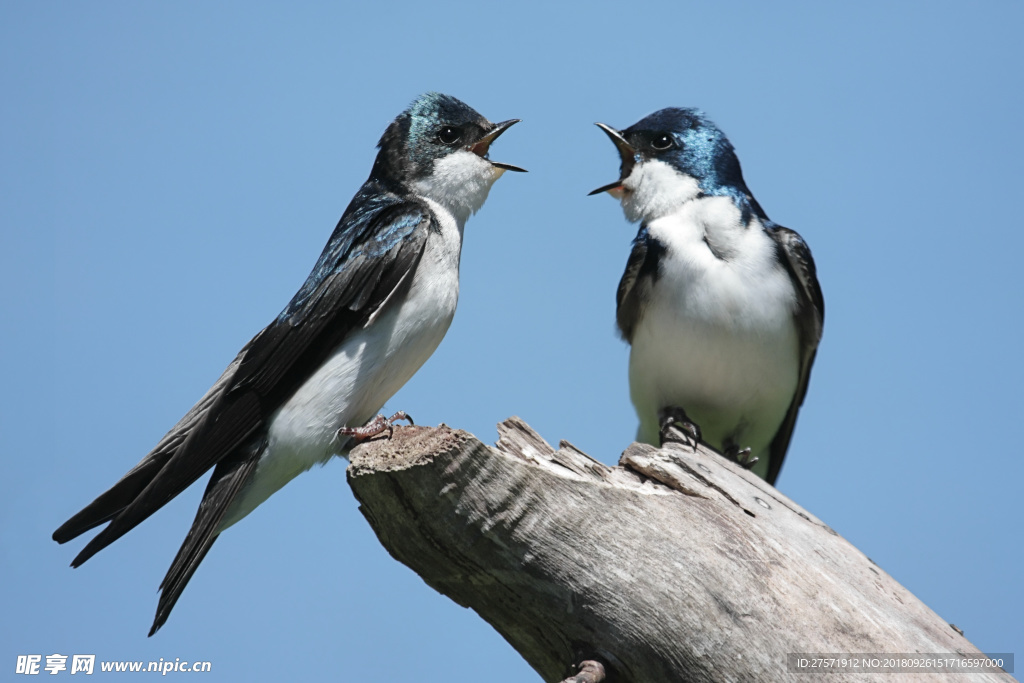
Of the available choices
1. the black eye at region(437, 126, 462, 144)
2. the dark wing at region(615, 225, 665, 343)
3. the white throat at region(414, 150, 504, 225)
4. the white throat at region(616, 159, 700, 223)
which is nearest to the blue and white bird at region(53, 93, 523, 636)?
the white throat at region(414, 150, 504, 225)

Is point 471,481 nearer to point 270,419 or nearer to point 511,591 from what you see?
point 511,591

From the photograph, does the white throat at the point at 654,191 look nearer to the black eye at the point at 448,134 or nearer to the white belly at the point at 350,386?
the black eye at the point at 448,134

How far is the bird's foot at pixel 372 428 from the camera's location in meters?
4.34

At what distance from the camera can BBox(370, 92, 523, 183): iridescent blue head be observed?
5461 millimetres

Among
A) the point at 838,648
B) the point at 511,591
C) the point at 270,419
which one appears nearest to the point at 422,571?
the point at 511,591

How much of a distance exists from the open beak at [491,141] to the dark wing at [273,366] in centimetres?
73

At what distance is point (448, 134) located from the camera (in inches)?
217

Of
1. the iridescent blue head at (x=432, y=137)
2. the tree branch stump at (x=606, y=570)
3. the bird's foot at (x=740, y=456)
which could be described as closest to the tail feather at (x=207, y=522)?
the tree branch stump at (x=606, y=570)

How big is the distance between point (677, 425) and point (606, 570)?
212 cm

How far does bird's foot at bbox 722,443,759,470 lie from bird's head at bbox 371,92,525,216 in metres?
2.04

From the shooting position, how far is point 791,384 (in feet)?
19.4

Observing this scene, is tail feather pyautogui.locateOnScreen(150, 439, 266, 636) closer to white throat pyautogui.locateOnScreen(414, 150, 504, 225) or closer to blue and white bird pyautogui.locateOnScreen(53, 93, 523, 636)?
blue and white bird pyautogui.locateOnScreen(53, 93, 523, 636)

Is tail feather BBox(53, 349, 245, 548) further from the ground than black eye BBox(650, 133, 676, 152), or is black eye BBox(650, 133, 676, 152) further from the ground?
black eye BBox(650, 133, 676, 152)

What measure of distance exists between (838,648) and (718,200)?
3.02m
